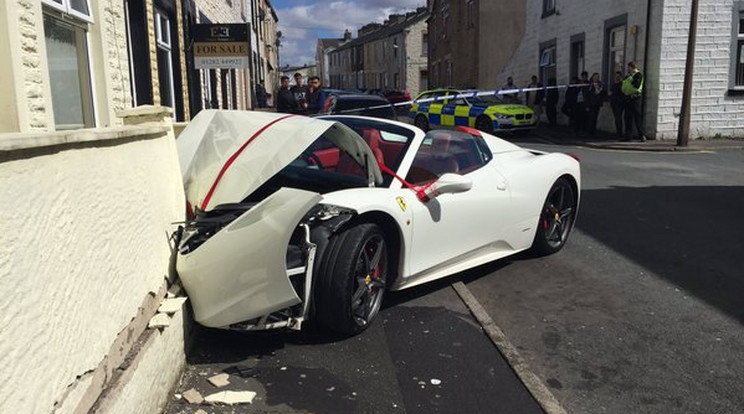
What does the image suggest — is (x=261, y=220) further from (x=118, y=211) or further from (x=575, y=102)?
(x=575, y=102)

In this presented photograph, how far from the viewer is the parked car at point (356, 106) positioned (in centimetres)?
1338

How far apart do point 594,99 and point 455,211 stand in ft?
49.0

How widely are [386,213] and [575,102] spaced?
1658cm

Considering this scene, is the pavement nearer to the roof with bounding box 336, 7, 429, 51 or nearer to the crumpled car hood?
the crumpled car hood

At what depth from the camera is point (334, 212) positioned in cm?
385

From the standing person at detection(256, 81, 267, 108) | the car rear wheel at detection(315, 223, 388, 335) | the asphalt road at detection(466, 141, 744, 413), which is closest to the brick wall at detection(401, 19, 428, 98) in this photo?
the standing person at detection(256, 81, 267, 108)

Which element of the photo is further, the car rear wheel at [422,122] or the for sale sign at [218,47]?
the car rear wheel at [422,122]

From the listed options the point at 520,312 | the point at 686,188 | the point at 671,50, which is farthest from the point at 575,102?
the point at 520,312

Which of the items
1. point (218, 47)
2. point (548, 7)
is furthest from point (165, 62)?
point (548, 7)

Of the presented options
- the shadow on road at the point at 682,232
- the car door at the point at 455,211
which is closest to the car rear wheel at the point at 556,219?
the shadow on road at the point at 682,232

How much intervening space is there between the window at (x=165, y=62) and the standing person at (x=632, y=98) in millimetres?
10920

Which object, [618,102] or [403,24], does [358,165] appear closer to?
[618,102]

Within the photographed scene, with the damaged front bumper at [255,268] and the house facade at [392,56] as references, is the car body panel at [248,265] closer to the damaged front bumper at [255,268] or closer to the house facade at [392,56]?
the damaged front bumper at [255,268]

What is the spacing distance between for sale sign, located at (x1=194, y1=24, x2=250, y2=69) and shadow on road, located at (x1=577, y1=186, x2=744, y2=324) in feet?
21.2
